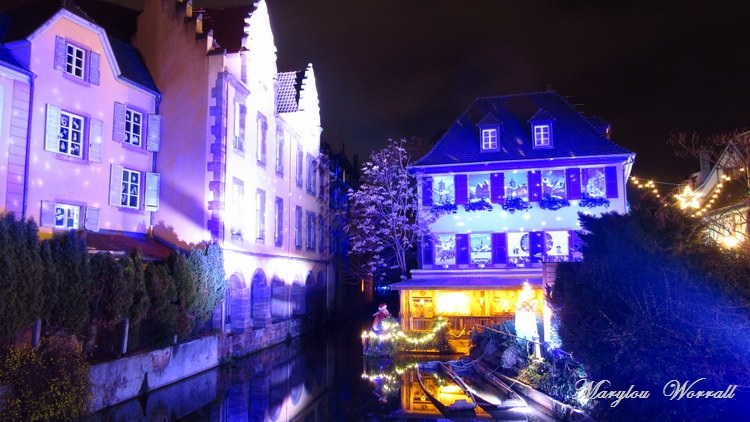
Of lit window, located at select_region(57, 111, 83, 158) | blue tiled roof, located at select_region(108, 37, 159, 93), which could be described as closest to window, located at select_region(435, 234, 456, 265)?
blue tiled roof, located at select_region(108, 37, 159, 93)

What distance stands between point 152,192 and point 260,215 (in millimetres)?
4907

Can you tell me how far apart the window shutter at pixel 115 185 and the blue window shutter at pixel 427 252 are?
14.0 m

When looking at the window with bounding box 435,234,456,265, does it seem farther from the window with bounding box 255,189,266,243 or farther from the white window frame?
the white window frame

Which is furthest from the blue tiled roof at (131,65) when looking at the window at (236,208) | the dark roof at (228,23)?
the window at (236,208)

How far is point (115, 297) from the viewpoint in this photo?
13.9m

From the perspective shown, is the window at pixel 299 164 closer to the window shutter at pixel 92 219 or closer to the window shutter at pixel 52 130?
the window shutter at pixel 92 219

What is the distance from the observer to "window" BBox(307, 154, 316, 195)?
106ft

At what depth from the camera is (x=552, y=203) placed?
26812mm

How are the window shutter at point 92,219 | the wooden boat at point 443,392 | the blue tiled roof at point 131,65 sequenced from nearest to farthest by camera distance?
1. the wooden boat at point 443,392
2. the window shutter at point 92,219
3. the blue tiled roof at point 131,65

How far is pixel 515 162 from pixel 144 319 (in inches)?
711

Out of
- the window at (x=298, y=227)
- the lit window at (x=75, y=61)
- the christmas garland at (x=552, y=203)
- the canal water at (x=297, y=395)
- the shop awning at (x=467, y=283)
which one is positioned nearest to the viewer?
the canal water at (x=297, y=395)

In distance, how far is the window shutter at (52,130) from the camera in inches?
687

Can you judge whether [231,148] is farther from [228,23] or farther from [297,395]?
[297,395]

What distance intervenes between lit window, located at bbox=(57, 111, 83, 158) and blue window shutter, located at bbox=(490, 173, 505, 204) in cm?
1749
